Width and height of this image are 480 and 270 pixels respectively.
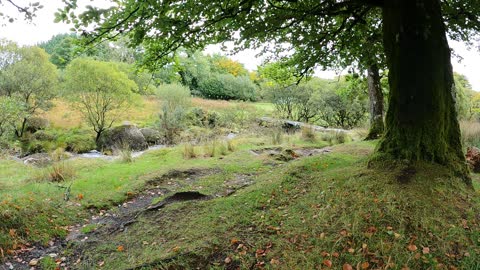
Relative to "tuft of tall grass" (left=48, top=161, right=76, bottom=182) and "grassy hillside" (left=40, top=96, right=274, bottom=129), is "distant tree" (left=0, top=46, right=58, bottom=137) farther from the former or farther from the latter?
"tuft of tall grass" (left=48, top=161, right=76, bottom=182)

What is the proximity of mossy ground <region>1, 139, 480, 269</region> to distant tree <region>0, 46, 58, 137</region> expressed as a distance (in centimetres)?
2375

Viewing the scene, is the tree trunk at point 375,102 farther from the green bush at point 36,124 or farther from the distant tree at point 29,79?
the green bush at point 36,124

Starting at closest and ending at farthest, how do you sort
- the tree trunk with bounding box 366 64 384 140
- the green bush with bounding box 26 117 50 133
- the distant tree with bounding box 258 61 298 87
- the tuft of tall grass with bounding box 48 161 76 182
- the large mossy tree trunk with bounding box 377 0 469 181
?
the large mossy tree trunk with bounding box 377 0 469 181 < the tuft of tall grass with bounding box 48 161 76 182 < the distant tree with bounding box 258 61 298 87 < the tree trunk with bounding box 366 64 384 140 < the green bush with bounding box 26 117 50 133

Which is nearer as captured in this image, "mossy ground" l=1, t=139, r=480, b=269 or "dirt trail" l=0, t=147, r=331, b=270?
"mossy ground" l=1, t=139, r=480, b=269

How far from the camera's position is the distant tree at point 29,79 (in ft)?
81.5

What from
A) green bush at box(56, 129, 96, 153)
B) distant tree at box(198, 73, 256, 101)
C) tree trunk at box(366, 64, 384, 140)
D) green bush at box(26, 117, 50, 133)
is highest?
distant tree at box(198, 73, 256, 101)

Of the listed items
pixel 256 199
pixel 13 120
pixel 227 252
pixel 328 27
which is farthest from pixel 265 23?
pixel 13 120

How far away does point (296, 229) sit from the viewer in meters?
4.15

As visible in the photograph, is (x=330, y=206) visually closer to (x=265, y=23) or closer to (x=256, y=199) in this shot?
(x=256, y=199)

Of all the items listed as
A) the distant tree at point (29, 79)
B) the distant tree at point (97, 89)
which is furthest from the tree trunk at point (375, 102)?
the distant tree at point (29, 79)

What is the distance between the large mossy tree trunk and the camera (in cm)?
469

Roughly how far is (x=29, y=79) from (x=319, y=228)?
28.2 meters

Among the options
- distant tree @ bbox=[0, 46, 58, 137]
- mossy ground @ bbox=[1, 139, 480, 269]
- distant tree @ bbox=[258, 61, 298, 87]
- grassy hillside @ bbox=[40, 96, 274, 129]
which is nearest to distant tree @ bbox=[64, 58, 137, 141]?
grassy hillside @ bbox=[40, 96, 274, 129]

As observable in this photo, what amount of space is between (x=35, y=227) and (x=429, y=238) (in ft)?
19.1
